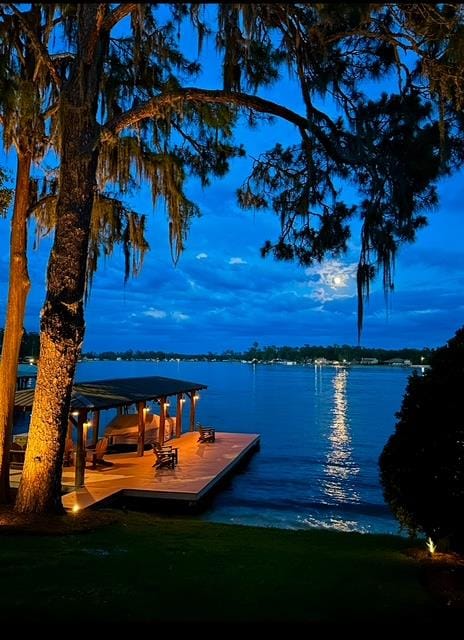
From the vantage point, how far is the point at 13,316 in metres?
8.94

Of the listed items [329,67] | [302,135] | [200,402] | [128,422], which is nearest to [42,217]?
[302,135]

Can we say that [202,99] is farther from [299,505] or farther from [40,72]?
[299,505]

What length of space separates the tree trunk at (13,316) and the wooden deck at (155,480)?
257cm

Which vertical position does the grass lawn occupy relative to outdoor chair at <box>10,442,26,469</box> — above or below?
above

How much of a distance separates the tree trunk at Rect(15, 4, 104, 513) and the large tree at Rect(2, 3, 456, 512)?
0.05ft

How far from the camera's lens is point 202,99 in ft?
25.9

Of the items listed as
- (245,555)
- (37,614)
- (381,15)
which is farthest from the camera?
(381,15)

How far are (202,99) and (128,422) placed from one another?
14.1 meters

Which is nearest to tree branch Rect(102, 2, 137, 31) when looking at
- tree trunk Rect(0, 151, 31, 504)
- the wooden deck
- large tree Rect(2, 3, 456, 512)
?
large tree Rect(2, 3, 456, 512)

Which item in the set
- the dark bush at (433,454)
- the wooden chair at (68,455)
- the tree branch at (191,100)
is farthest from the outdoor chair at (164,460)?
the dark bush at (433,454)

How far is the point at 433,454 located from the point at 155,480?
1058 cm

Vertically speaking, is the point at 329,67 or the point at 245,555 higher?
the point at 329,67

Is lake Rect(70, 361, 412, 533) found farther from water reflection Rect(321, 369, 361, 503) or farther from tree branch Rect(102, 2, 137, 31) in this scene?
tree branch Rect(102, 2, 137, 31)

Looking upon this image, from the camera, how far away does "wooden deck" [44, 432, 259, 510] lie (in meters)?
12.8
